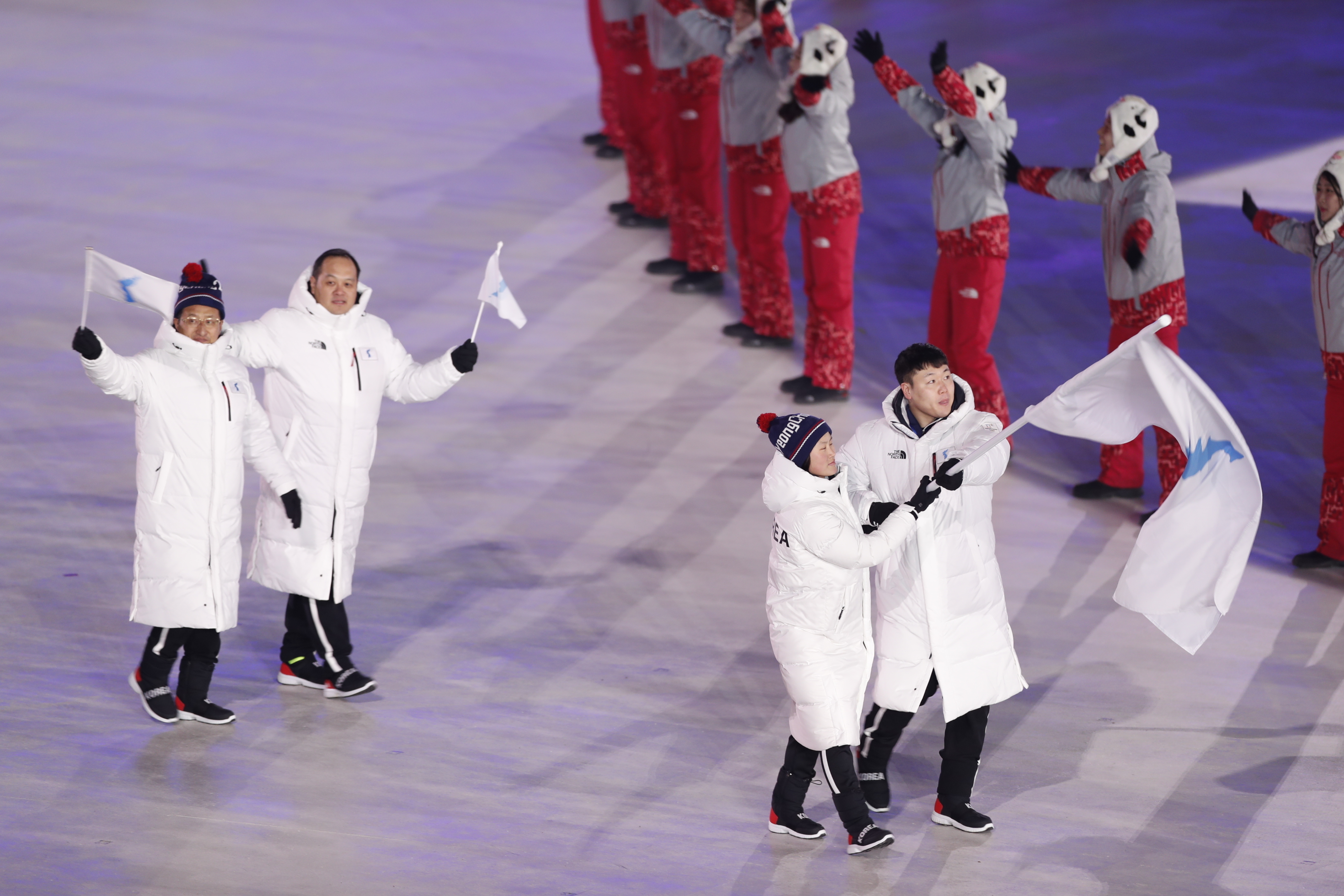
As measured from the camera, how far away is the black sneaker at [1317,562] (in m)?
7.63

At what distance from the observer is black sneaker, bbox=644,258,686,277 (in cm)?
1132

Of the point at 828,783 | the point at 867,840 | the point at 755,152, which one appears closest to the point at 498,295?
the point at 828,783

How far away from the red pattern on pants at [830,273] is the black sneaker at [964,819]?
13.8 ft

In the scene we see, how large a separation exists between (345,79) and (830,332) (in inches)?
289

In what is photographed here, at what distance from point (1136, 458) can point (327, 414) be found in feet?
14.0

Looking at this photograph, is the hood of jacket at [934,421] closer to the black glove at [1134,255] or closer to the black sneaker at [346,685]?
the black sneaker at [346,685]

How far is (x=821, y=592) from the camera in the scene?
5.20 m

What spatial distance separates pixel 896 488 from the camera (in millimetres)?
5461

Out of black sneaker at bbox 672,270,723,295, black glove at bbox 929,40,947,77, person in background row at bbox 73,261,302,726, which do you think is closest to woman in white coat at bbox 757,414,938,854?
person in background row at bbox 73,261,302,726

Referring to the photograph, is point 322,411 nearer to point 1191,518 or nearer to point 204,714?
point 204,714

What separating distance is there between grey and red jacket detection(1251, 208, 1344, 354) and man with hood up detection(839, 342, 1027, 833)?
279cm

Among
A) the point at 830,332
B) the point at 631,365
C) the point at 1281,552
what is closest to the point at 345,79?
the point at 631,365

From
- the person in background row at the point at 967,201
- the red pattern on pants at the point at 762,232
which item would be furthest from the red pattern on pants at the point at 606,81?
the person in background row at the point at 967,201

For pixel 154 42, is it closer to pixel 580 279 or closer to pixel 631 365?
pixel 580 279
